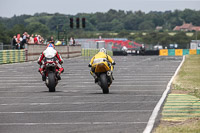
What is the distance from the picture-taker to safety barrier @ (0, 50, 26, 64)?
39.9 meters

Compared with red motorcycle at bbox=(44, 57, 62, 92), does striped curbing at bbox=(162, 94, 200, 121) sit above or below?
below

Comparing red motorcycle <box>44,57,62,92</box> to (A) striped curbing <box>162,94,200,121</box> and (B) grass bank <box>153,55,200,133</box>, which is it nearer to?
(B) grass bank <box>153,55,200,133</box>

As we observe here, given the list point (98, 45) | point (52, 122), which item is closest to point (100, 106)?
point (52, 122)

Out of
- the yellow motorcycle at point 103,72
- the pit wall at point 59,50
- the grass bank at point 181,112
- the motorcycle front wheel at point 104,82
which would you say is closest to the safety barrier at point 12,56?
the pit wall at point 59,50

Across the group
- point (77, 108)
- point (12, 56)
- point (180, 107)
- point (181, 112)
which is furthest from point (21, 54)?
point (181, 112)

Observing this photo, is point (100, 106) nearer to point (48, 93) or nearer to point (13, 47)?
point (48, 93)

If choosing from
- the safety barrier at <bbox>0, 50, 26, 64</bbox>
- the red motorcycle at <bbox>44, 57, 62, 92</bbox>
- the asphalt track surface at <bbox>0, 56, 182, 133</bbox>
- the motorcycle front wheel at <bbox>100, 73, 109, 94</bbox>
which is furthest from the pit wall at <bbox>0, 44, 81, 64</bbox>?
the motorcycle front wheel at <bbox>100, 73, 109, 94</bbox>

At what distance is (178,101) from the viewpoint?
14141 mm

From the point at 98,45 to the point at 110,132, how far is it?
2503 inches

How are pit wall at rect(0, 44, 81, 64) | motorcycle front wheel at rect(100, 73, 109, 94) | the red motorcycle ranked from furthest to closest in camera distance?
1. pit wall at rect(0, 44, 81, 64)
2. the red motorcycle
3. motorcycle front wheel at rect(100, 73, 109, 94)

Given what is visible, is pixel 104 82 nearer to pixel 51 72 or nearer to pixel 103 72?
pixel 103 72

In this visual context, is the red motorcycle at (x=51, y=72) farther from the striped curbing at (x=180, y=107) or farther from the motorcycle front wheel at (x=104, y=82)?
the striped curbing at (x=180, y=107)

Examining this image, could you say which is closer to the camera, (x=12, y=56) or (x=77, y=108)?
(x=77, y=108)

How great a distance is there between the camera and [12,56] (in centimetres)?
4191
